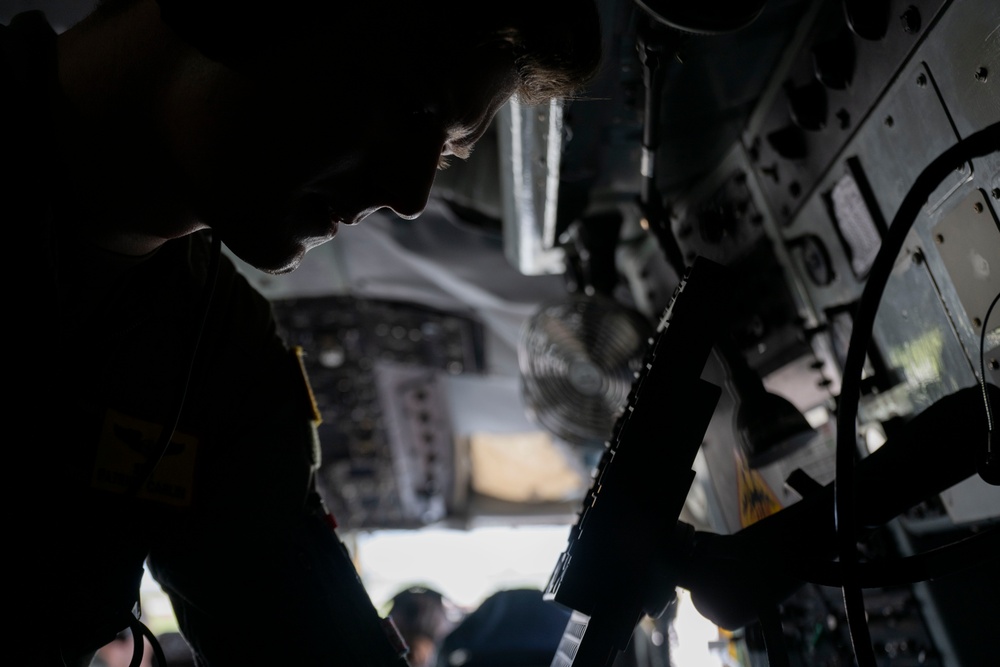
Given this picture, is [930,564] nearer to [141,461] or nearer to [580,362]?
[141,461]

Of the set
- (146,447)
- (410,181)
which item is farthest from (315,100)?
(146,447)

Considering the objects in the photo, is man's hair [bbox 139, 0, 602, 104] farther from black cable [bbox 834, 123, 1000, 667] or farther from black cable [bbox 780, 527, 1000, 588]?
black cable [bbox 780, 527, 1000, 588]

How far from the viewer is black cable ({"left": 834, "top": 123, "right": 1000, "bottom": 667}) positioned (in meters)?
0.61

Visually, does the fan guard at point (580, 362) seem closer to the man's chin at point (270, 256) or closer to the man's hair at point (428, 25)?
the man's hair at point (428, 25)

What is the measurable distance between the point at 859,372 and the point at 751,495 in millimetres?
380

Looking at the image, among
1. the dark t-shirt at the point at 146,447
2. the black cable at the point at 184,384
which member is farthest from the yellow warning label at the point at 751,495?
the black cable at the point at 184,384

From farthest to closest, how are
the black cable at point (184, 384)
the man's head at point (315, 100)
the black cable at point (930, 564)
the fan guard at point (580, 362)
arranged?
the fan guard at point (580, 362) < the black cable at point (184, 384) < the man's head at point (315, 100) < the black cable at point (930, 564)

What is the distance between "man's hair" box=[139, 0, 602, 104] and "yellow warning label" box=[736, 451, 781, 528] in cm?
63

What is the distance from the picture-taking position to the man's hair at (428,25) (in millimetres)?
703

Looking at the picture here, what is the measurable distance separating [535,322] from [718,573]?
47.3 inches

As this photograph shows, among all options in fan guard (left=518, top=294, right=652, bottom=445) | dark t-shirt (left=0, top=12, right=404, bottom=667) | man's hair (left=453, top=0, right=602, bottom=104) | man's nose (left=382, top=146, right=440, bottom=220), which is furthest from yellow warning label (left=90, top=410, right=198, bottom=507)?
fan guard (left=518, top=294, right=652, bottom=445)

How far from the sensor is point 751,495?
38.9 inches

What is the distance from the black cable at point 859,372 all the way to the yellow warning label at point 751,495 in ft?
1.06

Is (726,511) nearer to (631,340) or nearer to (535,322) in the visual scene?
(631,340)
